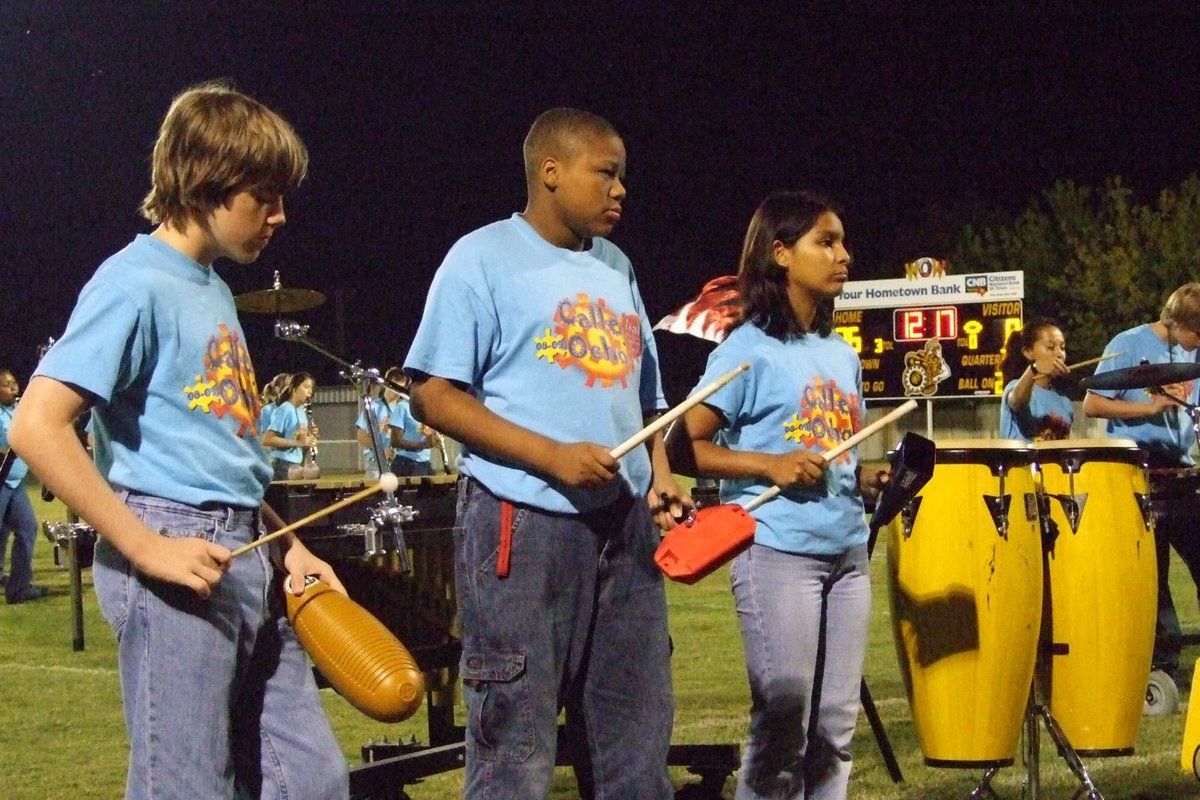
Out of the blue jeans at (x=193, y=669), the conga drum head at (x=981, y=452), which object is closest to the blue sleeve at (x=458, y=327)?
the blue jeans at (x=193, y=669)

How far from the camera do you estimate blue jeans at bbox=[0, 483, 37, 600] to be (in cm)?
1359

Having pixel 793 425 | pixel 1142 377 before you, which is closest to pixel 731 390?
pixel 793 425

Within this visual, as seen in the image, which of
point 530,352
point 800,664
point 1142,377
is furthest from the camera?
point 1142,377

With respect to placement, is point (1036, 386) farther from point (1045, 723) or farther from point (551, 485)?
point (551, 485)

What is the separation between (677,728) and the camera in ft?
24.9

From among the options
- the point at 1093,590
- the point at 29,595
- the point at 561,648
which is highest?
the point at 561,648

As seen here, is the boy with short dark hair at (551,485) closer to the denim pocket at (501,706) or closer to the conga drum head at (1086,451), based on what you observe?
the denim pocket at (501,706)

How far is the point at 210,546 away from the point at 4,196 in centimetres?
4894

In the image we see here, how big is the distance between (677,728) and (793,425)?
354 cm

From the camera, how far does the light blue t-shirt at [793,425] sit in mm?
4285

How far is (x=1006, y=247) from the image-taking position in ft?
168

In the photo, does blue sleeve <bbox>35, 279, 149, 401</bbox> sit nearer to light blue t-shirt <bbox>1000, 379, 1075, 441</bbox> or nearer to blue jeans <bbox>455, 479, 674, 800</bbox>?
blue jeans <bbox>455, 479, 674, 800</bbox>

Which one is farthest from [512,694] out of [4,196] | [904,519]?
[4,196]

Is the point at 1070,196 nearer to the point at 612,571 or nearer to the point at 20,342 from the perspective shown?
the point at 20,342
